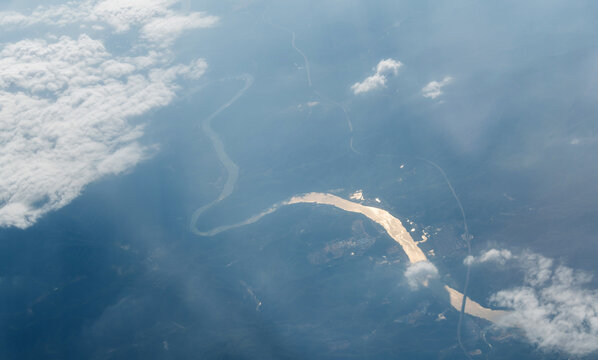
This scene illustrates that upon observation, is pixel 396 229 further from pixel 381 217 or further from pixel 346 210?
pixel 346 210

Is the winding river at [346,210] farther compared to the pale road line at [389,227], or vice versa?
the winding river at [346,210]

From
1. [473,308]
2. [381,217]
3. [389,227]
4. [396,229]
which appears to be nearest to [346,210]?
[381,217]

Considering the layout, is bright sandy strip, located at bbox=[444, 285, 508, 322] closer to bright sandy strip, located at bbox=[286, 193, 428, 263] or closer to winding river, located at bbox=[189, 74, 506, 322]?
winding river, located at bbox=[189, 74, 506, 322]

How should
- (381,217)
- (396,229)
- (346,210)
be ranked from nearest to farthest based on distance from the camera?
1. (396,229)
2. (381,217)
3. (346,210)

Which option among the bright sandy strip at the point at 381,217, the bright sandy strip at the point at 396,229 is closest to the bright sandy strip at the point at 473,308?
the bright sandy strip at the point at 396,229

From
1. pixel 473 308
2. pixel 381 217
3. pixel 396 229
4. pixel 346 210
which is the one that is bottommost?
pixel 473 308

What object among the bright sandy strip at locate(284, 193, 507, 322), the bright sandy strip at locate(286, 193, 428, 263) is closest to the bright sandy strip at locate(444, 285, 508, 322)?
the bright sandy strip at locate(284, 193, 507, 322)

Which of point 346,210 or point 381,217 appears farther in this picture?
point 346,210

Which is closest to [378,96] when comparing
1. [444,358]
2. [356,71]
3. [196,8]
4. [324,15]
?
[356,71]

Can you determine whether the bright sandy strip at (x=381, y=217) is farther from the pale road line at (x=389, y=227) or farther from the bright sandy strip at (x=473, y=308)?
the bright sandy strip at (x=473, y=308)
